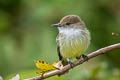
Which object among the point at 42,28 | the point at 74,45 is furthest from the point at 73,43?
the point at 42,28

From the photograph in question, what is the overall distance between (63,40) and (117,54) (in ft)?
4.63

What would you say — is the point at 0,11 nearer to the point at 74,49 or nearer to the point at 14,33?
the point at 14,33

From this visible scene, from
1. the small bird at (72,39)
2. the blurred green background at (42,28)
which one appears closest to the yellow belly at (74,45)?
the small bird at (72,39)

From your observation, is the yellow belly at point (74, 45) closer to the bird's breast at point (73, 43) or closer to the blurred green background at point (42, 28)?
the bird's breast at point (73, 43)

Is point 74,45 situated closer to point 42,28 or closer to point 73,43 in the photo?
point 73,43

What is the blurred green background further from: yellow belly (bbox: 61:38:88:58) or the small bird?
yellow belly (bbox: 61:38:88:58)

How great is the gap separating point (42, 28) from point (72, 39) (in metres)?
1.52

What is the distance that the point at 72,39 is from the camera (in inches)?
159

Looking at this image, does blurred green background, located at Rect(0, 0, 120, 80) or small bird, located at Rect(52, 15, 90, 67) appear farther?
blurred green background, located at Rect(0, 0, 120, 80)

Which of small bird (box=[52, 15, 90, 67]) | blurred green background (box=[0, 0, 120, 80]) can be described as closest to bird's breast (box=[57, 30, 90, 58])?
small bird (box=[52, 15, 90, 67])

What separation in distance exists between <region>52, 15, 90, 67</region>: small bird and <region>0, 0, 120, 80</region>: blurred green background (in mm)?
626

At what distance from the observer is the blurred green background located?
5.11 m

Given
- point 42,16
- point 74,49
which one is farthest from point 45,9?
point 74,49

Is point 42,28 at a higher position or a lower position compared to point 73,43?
lower
